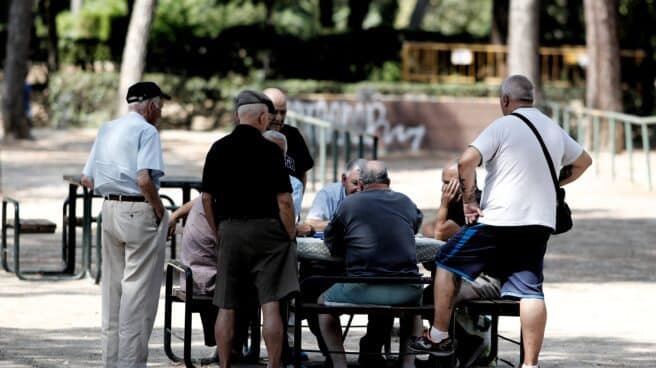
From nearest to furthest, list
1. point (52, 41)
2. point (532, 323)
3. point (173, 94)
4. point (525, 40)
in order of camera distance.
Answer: point (532, 323)
point (525, 40)
point (173, 94)
point (52, 41)

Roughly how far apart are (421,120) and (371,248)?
2225cm

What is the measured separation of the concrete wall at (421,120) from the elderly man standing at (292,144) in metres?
20.0

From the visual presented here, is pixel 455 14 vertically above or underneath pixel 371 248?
above

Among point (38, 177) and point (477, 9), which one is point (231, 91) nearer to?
point (38, 177)

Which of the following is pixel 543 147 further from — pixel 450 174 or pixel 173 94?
pixel 173 94

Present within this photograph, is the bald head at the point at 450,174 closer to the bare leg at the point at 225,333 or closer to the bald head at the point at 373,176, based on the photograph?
the bald head at the point at 373,176

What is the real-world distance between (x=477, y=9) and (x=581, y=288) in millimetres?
66186

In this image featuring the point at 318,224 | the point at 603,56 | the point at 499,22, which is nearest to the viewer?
the point at 318,224

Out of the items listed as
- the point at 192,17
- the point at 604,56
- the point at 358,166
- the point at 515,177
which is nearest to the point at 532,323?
the point at 515,177

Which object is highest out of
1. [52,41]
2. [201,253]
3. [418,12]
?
[418,12]

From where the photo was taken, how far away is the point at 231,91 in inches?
1383

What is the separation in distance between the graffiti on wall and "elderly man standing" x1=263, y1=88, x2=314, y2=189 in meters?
19.9

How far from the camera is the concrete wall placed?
30.2 meters

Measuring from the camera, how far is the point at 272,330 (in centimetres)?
777
